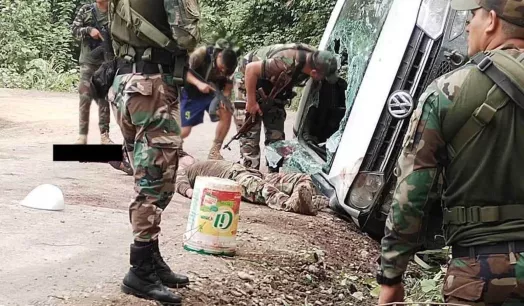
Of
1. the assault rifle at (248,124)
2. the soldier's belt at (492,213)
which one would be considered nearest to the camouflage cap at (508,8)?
the soldier's belt at (492,213)

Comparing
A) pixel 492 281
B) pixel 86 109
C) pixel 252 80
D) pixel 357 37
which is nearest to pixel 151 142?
pixel 492 281

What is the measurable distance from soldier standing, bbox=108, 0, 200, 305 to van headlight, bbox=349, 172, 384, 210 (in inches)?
92.3

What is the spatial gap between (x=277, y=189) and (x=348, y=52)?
1.32m

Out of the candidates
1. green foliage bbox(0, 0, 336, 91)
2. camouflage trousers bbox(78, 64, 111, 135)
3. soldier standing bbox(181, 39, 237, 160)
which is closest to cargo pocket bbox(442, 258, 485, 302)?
soldier standing bbox(181, 39, 237, 160)

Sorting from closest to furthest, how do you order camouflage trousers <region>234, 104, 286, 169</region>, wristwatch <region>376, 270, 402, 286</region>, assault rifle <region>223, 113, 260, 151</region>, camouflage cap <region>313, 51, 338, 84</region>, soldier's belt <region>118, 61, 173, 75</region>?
wristwatch <region>376, 270, 402, 286</region>, soldier's belt <region>118, 61, 173, 75</region>, camouflage cap <region>313, 51, 338, 84</region>, assault rifle <region>223, 113, 260, 151</region>, camouflage trousers <region>234, 104, 286, 169</region>

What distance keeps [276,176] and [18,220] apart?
230 centimetres

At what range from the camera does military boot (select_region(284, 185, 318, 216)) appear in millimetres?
5984

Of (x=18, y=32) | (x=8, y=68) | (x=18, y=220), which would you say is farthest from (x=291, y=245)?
(x=18, y=32)

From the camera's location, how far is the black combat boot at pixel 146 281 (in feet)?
11.9

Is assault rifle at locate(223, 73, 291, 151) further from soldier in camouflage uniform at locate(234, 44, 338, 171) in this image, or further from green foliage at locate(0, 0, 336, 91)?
green foliage at locate(0, 0, 336, 91)

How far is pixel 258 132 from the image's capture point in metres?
7.45

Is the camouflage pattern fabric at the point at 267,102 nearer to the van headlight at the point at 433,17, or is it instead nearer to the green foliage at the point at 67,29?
the van headlight at the point at 433,17

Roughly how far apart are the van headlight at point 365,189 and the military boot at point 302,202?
35 centimetres

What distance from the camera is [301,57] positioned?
6852 millimetres
